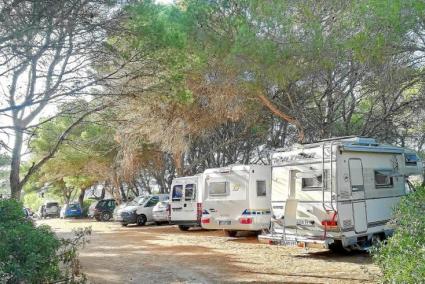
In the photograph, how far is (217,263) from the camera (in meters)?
11.6

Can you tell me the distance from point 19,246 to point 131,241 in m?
11.5

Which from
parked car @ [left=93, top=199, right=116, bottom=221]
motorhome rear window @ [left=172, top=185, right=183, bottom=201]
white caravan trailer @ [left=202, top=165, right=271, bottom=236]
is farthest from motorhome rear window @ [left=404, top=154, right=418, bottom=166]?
parked car @ [left=93, top=199, right=116, bottom=221]

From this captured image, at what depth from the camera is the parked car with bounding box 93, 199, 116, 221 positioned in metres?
31.8

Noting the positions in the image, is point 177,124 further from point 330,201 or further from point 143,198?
point 330,201

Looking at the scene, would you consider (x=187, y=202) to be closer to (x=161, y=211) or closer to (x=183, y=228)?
(x=183, y=228)

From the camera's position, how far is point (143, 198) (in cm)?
2603

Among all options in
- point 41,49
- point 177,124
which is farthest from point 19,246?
point 177,124

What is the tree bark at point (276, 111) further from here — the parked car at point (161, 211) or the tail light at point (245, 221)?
the parked car at point (161, 211)

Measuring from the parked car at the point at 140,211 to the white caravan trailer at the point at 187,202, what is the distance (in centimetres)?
446

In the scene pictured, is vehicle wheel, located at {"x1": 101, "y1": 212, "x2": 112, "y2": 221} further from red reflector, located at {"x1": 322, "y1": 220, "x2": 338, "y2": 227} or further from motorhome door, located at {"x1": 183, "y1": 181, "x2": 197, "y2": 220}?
red reflector, located at {"x1": 322, "y1": 220, "x2": 338, "y2": 227}

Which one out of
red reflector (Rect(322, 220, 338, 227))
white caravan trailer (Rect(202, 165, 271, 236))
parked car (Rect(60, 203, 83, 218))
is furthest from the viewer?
parked car (Rect(60, 203, 83, 218))

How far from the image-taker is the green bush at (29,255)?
545 centimetres

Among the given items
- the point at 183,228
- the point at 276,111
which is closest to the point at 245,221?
the point at 276,111

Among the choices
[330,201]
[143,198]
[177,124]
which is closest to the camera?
[330,201]
